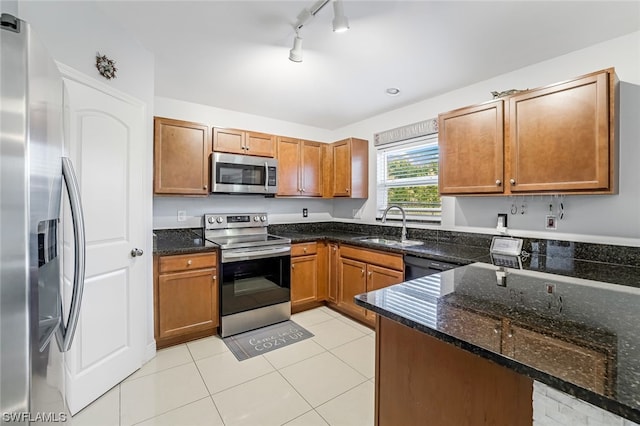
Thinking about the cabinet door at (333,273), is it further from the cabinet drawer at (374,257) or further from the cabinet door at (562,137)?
the cabinet door at (562,137)

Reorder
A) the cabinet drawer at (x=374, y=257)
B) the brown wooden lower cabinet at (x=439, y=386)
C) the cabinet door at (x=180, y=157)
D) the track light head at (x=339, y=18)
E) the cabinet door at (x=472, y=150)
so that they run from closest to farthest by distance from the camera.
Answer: the brown wooden lower cabinet at (x=439, y=386) → the track light head at (x=339, y=18) → the cabinet door at (x=472, y=150) → the cabinet drawer at (x=374, y=257) → the cabinet door at (x=180, y=157)

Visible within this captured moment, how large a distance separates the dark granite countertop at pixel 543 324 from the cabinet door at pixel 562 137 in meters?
0.77

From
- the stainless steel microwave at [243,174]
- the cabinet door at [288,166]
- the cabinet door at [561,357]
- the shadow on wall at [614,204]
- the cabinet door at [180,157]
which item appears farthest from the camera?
the cabinet door at [288,166]

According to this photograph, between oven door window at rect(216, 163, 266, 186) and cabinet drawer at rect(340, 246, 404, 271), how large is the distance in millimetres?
1277

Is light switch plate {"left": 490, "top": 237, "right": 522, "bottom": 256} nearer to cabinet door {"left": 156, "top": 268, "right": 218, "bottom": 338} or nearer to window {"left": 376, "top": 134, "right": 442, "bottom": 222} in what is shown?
window {"left": 376, "top": 134, "right": 442, "bottom": 222}

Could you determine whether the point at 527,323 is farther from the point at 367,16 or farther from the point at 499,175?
the point at 367,16

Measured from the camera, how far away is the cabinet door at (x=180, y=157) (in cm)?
267

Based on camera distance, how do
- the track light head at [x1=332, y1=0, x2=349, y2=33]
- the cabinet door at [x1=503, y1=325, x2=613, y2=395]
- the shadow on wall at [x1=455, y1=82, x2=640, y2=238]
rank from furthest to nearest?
the shadow on wall at [x1=455, y1=82, x2=640, y2=238] → the track light head at [x1=332, y1=0, x2=349, y2=33] → the cabinet door at [x1=503, y1=325, x2=613, y2=395]

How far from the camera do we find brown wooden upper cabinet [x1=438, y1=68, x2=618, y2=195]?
5.56 feet

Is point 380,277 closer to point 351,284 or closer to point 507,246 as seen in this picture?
point 351,284

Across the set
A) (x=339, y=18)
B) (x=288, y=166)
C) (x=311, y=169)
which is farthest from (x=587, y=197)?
(x=288, y=166)

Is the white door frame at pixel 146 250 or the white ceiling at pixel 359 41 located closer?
the white ceiling at pixel 359 41

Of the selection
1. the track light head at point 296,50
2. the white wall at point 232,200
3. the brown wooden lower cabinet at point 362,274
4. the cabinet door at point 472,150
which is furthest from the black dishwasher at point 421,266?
the white wall at point 232,200

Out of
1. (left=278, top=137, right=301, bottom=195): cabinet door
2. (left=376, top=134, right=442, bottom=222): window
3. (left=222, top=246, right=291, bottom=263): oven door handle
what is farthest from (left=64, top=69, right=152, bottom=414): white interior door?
(left=376, top=134, right=442, bottom=222): window
